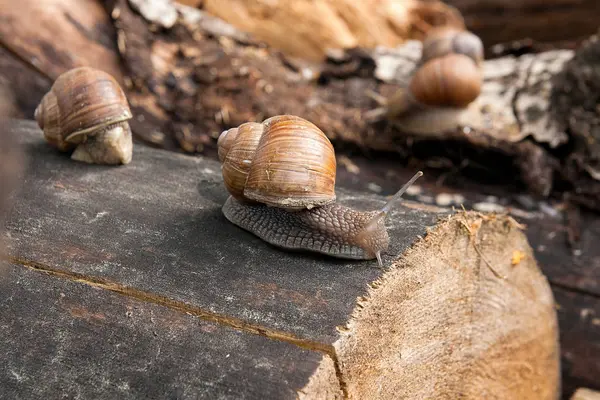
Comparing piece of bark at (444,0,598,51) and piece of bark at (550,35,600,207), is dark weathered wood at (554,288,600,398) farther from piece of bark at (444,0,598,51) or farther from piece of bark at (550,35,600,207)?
piece of bark at (444,0,598,51)

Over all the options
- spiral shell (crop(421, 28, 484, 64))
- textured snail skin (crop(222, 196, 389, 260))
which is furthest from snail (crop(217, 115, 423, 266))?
spiral shell (crop(421, 28, 484, 64))

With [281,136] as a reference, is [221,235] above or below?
below

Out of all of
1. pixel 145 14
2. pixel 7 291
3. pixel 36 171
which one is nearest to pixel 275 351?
pixel 7 291

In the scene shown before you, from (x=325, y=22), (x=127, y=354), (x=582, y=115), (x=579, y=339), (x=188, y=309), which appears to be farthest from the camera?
(x=325, y=22)

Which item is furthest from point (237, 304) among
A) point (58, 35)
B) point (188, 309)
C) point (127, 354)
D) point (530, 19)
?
point (530, 19)

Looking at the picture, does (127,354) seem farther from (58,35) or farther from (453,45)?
(453,45)

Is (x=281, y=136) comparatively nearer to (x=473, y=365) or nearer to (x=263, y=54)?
(x=473, y=365)
